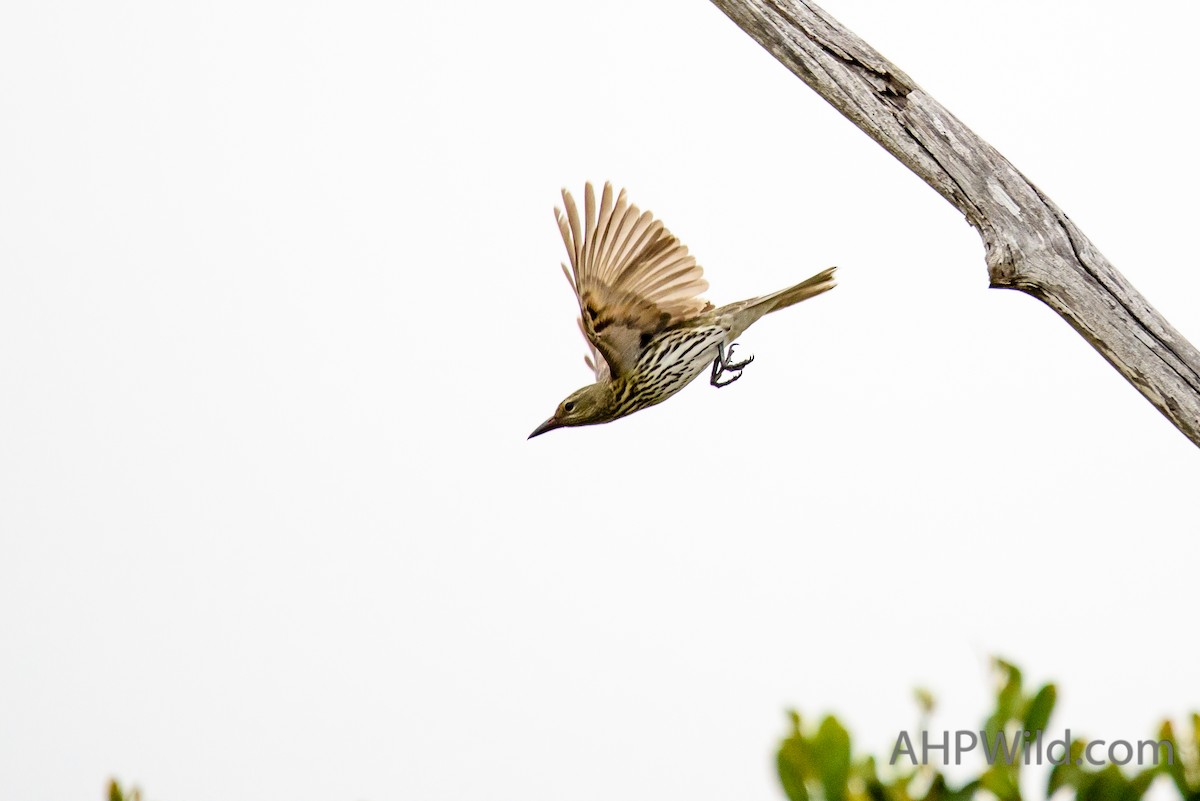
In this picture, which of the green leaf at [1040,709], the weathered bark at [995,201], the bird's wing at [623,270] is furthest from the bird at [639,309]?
the green leaf at [1040,709]

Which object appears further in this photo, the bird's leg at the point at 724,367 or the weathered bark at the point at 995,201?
the bird's leg at the point at 724,367

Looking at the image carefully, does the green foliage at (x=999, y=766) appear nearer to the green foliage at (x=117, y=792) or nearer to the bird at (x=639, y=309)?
the green foliage at (x=117, y=792)

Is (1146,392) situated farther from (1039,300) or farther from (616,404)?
(616,404)

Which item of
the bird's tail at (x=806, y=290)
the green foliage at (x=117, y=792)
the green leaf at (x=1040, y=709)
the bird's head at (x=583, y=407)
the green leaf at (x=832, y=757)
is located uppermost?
the bird's head at (x=583, y=407)

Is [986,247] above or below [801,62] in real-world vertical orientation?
below

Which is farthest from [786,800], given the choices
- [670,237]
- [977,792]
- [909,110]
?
[670,237]

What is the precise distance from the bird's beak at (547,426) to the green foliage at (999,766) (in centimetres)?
194

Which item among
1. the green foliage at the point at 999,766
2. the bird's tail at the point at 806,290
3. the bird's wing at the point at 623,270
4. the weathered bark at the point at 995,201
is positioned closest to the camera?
the green foliage at the point at 999,766

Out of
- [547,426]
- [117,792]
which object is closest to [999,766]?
[117,792]

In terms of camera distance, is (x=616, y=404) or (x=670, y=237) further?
(x=616, y=404)

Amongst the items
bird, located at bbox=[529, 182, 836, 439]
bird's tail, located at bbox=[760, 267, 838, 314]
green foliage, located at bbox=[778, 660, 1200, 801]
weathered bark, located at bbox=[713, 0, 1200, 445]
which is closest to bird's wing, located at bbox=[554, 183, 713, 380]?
bird, located at bbox=[529, 182, 836, 439]

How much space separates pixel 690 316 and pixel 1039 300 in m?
1.06

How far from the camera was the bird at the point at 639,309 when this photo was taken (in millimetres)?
3684

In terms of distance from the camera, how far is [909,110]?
3051 mm
